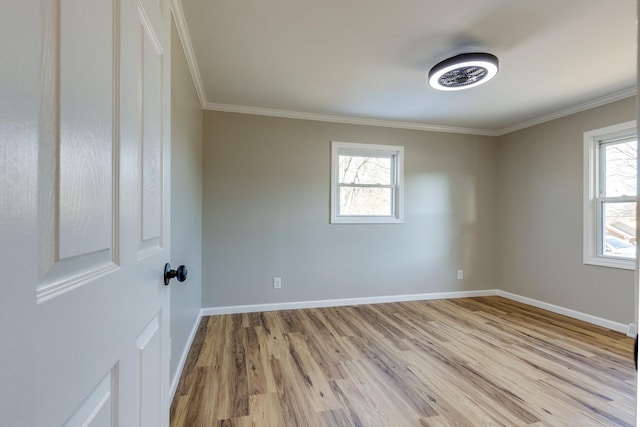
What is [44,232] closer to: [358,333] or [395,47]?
[395,47]

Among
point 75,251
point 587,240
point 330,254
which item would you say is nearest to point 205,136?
point 330,254

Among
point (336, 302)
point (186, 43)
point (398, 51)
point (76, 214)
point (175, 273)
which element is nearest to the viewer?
point (76, 214)

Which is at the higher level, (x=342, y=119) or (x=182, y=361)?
(x=342, y=119)

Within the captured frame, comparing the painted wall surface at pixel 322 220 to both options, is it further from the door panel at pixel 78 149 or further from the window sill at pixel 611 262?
the door panel at pixel 78 149

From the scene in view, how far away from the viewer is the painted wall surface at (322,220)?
3.17m

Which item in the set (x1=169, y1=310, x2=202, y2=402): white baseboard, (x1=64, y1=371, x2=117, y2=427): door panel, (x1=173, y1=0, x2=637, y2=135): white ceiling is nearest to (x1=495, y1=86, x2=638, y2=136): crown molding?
(x1=173, y1=0, x2=637, y2=135): white ceiling

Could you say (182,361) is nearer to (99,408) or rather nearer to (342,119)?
(99,408)

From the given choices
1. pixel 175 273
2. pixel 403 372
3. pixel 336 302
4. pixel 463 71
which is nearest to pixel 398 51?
pixel 463 71

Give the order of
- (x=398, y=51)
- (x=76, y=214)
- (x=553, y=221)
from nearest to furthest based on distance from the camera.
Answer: (x=76, y=214) → (x=398, y=51) → (x=553, y=221)

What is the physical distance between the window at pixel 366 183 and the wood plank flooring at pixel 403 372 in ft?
4.20

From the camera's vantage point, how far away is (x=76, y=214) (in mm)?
439

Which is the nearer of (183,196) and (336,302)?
(183,196)

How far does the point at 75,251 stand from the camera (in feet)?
1.43

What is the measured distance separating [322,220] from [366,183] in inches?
31.8
